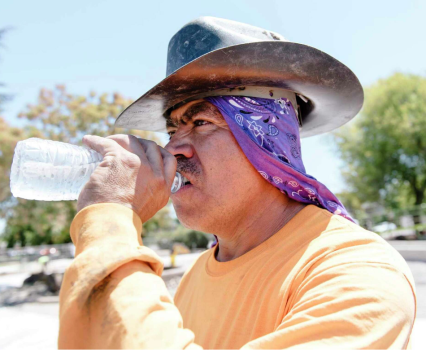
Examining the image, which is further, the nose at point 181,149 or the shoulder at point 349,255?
the nose at point 181,149

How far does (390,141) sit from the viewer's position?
28047 mm

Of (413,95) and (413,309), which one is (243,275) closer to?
(413,309)

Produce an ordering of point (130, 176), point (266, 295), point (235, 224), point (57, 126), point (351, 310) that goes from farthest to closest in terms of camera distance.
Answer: point (57, 126), point (235, 224), point (266, 295), point (130, 176), point (351, 310)

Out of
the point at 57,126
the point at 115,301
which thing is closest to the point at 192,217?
the point at 115,301

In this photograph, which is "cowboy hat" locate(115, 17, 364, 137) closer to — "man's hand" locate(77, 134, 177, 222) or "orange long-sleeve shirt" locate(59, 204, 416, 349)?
"man's hand" locate(77, 134, 177, 222)

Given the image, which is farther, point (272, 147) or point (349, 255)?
point (272, 147)

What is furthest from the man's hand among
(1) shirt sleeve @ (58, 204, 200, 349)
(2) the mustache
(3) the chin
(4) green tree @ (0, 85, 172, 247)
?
(4) green tree @ (0, 85, 172, 247)

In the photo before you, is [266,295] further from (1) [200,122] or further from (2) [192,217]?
(1) [200,122]

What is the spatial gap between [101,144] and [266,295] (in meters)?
0.88

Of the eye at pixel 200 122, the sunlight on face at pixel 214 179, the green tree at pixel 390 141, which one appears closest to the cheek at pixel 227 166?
the sunlight on face at pixel 214 179

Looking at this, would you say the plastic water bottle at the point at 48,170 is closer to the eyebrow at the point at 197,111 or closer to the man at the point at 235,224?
the man at the point at 235,224

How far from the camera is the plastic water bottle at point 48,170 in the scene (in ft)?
5.51

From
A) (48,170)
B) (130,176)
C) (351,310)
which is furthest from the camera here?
(48,170)

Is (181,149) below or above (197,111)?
below
